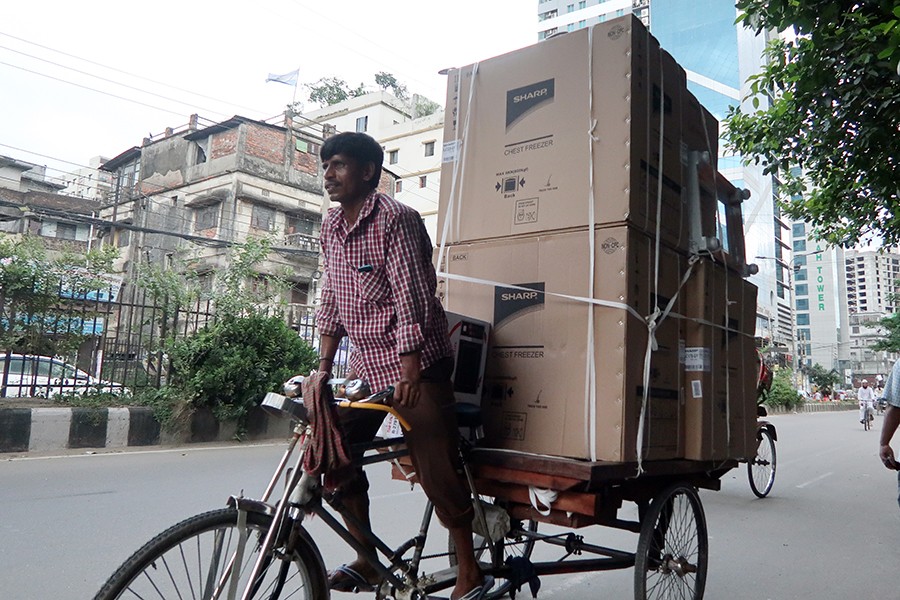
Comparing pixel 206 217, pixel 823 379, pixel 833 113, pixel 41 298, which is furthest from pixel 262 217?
pixel 823 379

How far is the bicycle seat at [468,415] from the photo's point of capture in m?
2.41

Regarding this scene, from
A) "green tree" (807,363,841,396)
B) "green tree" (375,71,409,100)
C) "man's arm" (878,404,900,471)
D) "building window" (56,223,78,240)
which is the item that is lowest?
"man's arm" (878,404,900,471)

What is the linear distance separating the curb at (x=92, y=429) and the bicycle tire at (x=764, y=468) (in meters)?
6.02

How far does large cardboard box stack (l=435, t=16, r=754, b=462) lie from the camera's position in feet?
7.85

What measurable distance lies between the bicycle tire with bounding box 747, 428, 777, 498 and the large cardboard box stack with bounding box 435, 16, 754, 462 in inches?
163

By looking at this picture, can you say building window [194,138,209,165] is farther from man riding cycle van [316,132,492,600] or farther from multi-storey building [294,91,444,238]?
man riding cycle van [316,132,492,600]

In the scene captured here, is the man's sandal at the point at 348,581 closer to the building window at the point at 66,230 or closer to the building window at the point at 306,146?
the building window at the point at 306,146

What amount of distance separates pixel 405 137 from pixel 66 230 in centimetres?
1740

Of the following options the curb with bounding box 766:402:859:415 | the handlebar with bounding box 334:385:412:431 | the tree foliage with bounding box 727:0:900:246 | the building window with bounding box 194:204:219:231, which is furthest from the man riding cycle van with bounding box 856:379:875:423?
the building window with bounding box 194:204:219:231

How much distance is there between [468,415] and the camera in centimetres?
243

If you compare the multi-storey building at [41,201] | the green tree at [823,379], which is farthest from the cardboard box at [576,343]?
the green tree at [823,379]

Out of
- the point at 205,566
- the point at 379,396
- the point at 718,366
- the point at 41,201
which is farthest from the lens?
the point at 41,201

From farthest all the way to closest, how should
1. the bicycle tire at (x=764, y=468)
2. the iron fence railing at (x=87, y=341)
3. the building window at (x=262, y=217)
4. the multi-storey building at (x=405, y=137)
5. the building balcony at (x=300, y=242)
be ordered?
1. the multi-storey building at (x=405, y=137)
2. the building balcony at (x=300, y=242)
3. the building window at (x=262, y=217)
4. the iron fence railing at (x=87, y=341)
5. the bicycle tire at (x=764, y=468)

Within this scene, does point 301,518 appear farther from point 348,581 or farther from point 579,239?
point 579,239
